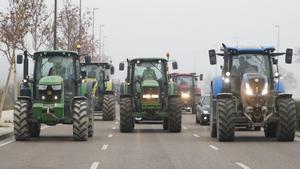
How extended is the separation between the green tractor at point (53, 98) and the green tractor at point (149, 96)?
3.09 m

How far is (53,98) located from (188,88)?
34.5 m

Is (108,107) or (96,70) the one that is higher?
(96,70)

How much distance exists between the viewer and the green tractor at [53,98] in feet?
81.1

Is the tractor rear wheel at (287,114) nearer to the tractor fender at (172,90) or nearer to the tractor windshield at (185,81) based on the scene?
the tractor fender at (172,90)

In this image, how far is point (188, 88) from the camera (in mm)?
59188

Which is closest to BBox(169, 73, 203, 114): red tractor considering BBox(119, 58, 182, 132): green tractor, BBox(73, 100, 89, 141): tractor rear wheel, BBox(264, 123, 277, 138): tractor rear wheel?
BBox(119, 58, 182, 132): green tractor

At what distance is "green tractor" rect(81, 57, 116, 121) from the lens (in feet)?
136

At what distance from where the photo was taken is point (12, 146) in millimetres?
22750

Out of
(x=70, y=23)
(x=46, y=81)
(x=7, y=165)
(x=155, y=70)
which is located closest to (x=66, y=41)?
(x=70, y=23)

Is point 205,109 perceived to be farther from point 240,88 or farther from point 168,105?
point 240,88

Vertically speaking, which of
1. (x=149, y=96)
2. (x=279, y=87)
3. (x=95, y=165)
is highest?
(x=279, y=87)

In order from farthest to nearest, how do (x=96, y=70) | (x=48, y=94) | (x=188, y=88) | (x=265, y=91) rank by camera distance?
1. (x=188, y=88)
2. (x=96, y=70)
3. (x=48, y=94)
4. (x=265, y=91)

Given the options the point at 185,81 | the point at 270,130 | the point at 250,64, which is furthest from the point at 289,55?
the point at 185,81

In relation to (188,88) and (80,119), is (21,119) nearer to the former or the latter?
(80,119)
